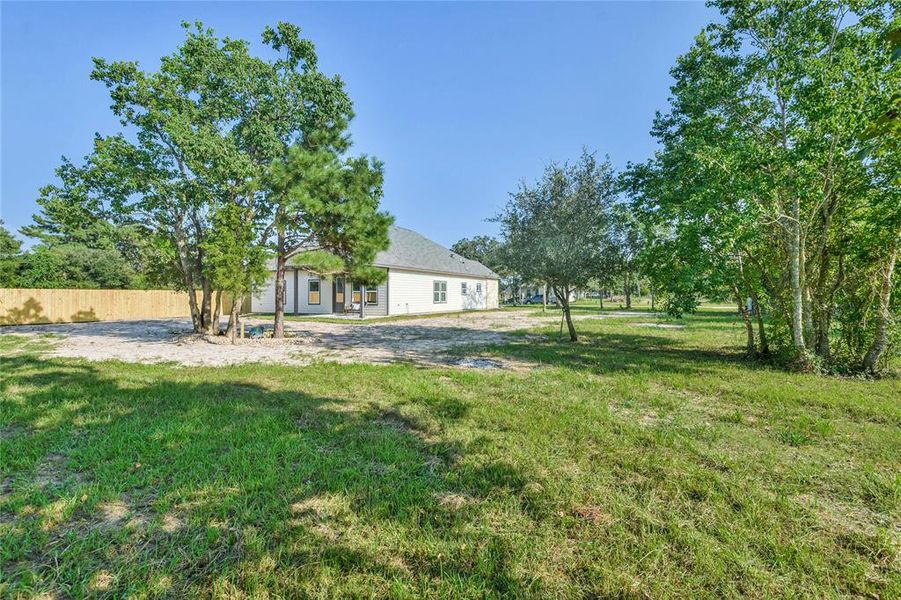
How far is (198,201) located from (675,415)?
10.9 meters

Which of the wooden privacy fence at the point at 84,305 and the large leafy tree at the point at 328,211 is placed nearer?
the large leafy tree at the point at 328,211

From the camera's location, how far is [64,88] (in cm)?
838

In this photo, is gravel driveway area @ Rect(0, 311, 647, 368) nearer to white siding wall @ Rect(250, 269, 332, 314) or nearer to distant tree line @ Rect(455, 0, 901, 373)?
distant tree line @ Rect(455, 0, 901, 373)

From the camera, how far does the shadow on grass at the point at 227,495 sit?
1.97 metres

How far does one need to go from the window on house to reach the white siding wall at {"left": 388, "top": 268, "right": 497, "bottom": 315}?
0.20 meters

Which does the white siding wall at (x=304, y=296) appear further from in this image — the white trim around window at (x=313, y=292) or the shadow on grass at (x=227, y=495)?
the shadow on grass at (x=227, y=495)

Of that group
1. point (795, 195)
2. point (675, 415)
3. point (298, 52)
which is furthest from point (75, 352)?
point (795, 195)

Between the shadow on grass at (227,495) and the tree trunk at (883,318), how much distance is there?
7.35 meters

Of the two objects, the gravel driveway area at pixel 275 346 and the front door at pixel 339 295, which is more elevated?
the front door at pixel 339 295

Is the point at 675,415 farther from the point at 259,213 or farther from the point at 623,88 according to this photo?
the point at 259,213

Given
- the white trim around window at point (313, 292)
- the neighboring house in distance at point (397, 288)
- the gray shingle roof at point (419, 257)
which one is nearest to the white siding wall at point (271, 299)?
the neighboring house in distance at point (397, 288)

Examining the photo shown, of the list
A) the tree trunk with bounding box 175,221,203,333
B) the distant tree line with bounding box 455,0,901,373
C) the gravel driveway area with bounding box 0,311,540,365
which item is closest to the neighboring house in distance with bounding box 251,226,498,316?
the gravel driveway area with bounding box 0,311,540,365

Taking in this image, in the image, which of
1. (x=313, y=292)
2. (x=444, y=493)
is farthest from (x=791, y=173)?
(x=313, y=292)

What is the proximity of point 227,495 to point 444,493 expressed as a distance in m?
1.53
